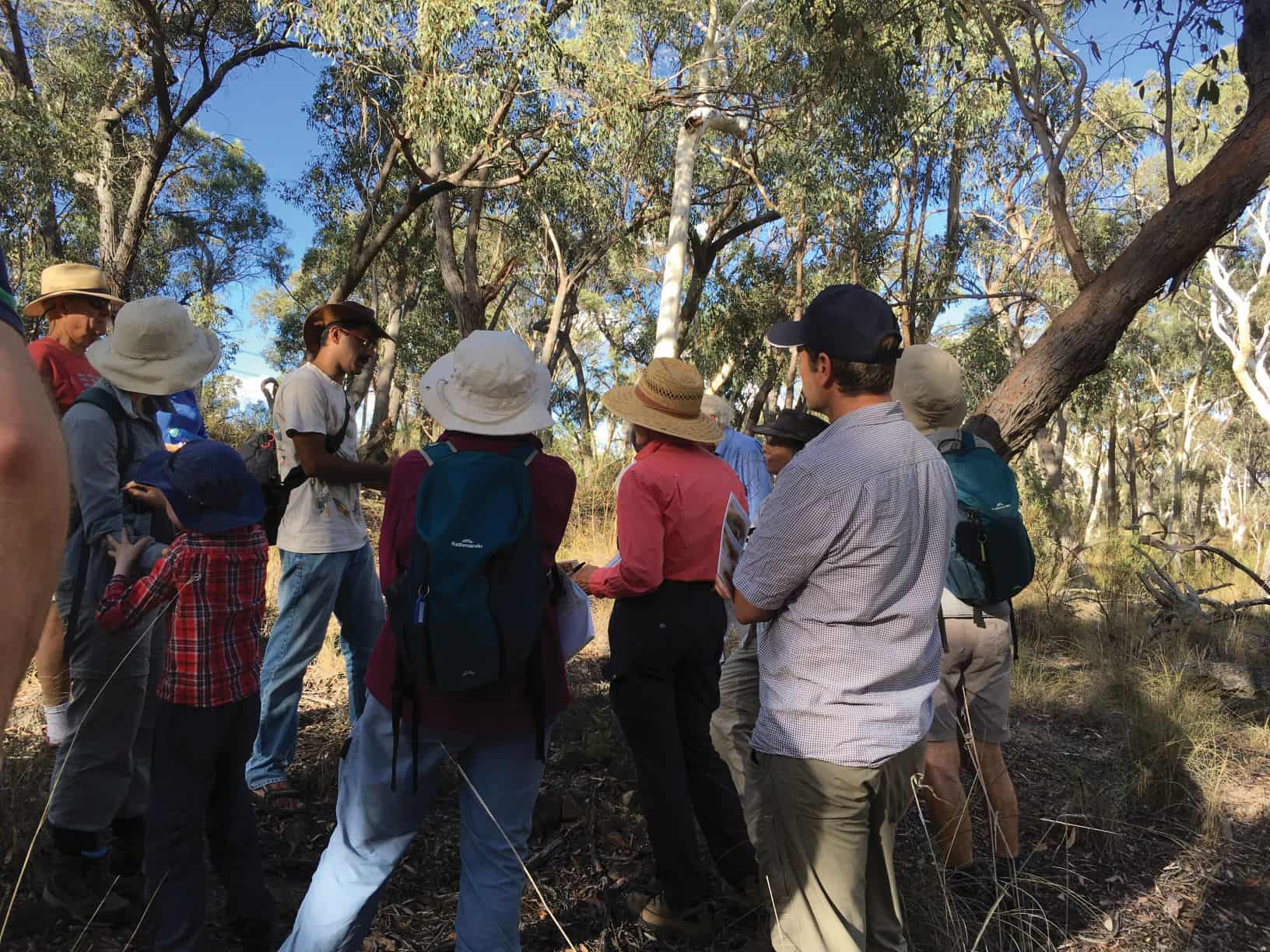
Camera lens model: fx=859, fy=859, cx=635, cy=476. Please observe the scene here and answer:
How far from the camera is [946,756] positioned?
2822mm

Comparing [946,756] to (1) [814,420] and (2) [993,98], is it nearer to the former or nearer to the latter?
(1) [814,420]

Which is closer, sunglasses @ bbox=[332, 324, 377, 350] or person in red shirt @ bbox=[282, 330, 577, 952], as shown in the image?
person in red shirt @ bbox=[282, 330, 577, 952]

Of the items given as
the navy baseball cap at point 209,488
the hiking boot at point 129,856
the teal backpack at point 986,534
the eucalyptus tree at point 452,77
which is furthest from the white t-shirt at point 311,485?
the eucalyptus tree at point 452,77

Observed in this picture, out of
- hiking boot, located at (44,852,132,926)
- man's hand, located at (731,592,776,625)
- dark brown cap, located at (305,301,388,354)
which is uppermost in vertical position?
dark brown cap, located at (305,301,388,354)

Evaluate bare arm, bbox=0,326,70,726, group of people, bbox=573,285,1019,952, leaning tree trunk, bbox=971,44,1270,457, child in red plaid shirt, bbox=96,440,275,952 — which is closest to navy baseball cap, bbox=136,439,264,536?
child in red plaid shirt, bbox=96,440,275,952

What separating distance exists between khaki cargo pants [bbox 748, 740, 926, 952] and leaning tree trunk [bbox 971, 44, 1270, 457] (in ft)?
7.65

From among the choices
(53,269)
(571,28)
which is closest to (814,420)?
(53,269)

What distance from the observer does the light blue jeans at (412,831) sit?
1.86 m

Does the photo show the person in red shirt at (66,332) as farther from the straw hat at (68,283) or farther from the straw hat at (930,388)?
the straw hat at (930,388)

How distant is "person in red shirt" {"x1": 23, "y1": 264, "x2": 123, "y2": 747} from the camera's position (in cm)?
273

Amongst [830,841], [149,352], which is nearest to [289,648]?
[149,352]

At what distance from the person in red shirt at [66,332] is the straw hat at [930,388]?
2738 millimetres

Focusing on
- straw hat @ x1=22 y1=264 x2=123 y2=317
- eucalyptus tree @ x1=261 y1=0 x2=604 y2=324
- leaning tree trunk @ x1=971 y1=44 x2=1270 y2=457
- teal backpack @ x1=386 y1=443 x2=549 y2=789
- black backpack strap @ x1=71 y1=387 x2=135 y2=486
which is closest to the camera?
teal backpack @ x1=386 y1=443 x2=549 y2=789

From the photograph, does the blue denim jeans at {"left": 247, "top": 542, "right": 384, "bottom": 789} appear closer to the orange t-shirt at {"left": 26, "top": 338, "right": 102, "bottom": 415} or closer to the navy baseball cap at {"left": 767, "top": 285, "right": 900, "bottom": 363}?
the orange t-shirt at {"left": 26, "top": 338, "right": 102, "bottom": 415}
